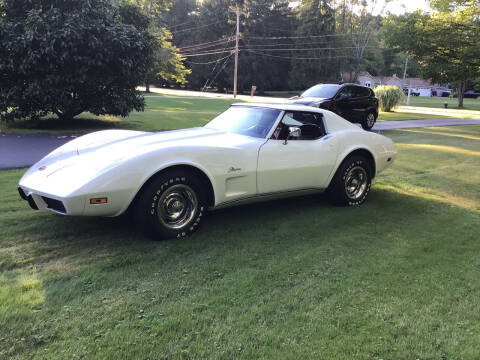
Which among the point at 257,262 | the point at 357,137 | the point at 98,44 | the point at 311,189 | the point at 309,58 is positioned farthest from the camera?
the point at 309,58

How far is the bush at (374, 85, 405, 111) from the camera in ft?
86.6

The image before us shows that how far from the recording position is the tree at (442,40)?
16266 mm

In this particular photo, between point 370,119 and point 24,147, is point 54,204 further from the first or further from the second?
point 370,119

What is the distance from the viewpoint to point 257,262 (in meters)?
3.71

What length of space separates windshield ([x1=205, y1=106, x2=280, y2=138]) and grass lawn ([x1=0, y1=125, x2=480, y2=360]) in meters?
1.05

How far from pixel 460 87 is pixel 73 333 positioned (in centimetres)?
5619

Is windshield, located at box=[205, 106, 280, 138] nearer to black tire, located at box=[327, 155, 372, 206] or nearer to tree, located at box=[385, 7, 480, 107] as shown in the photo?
black tire, located at box=[327, 155, 372, 206]

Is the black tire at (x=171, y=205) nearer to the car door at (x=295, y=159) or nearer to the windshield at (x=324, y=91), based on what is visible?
the car door at (x=295, y=159)

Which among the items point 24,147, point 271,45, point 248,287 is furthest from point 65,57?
point 271,45

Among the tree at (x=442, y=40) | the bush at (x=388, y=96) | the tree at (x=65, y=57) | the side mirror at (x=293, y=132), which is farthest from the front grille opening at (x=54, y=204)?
the bush at (x=388, y=96)

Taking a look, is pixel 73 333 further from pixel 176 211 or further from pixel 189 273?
pixel 176 211

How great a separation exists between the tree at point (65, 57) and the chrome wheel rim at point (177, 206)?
859 cm

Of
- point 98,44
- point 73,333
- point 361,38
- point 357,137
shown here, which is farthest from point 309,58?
point 73,333

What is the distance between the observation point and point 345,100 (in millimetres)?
14352
